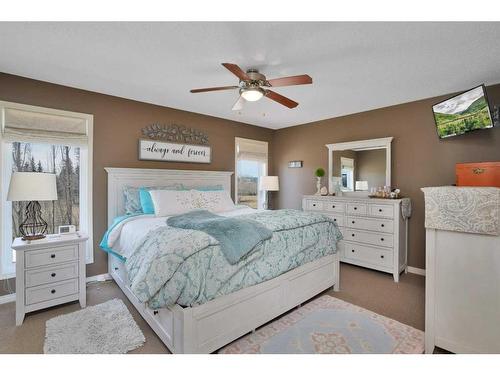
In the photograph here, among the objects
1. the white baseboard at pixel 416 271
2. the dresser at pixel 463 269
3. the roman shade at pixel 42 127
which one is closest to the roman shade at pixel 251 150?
the roman shade at pixel 42 127

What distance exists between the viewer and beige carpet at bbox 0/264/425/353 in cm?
199

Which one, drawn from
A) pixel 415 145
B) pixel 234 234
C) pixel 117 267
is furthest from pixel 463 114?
pixel 117 267

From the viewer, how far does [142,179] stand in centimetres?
359

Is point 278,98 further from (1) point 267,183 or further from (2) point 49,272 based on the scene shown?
(2) point 49,272

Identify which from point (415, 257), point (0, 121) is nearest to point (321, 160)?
point (415, 257)

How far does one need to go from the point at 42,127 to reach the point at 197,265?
2.69 meters

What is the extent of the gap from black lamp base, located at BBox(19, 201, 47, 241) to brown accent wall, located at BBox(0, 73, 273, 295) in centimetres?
59

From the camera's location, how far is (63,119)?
3.01 meters

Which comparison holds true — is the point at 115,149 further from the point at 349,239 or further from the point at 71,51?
the point at 349,239

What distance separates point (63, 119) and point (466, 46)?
167 inches

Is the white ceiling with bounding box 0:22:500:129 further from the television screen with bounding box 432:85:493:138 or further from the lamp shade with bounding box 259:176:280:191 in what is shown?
the lamp shade with bounding box 259:176:280:191

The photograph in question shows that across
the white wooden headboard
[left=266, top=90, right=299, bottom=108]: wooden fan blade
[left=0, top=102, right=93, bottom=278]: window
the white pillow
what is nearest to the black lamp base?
[left=0, top=102, right=93, bottom=278]: window
